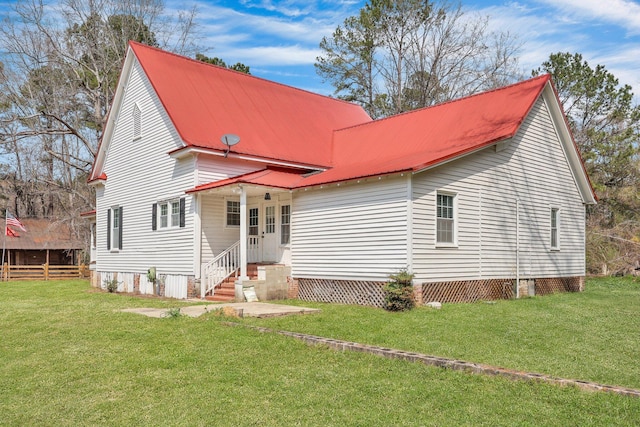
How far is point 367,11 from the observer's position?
33156 mm

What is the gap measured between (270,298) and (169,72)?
8.89 m

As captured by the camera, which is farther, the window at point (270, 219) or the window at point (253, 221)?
the window at point (253, 221)

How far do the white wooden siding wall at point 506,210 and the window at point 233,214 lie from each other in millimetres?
6561

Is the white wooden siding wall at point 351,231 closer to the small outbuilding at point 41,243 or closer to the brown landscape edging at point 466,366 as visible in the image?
the brown landscape edging at point 466,366

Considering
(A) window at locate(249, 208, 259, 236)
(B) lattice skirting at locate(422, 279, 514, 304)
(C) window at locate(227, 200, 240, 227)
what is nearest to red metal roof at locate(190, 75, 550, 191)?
(C) window at locate(227, 200, 240, 227)

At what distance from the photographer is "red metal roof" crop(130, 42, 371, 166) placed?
17922mm

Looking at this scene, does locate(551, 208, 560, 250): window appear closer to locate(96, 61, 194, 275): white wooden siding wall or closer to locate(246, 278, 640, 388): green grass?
locate(246, 278, 640, 388): green grass

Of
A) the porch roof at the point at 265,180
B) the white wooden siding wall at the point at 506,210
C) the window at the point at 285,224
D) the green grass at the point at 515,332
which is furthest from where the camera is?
the window at the point at 285,224

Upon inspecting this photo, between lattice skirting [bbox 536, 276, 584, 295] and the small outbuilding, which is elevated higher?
the small outbuilding

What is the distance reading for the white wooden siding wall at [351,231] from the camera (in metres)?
13.8

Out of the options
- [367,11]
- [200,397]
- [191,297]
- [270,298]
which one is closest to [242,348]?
[200,397]

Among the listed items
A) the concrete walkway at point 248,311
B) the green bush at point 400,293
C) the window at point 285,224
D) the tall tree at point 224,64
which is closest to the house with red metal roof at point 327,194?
the window at point 285,224

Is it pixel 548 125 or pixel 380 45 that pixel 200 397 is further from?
pixel 380 45

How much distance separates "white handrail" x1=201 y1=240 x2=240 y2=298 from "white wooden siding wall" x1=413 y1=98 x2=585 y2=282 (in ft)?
20.0
